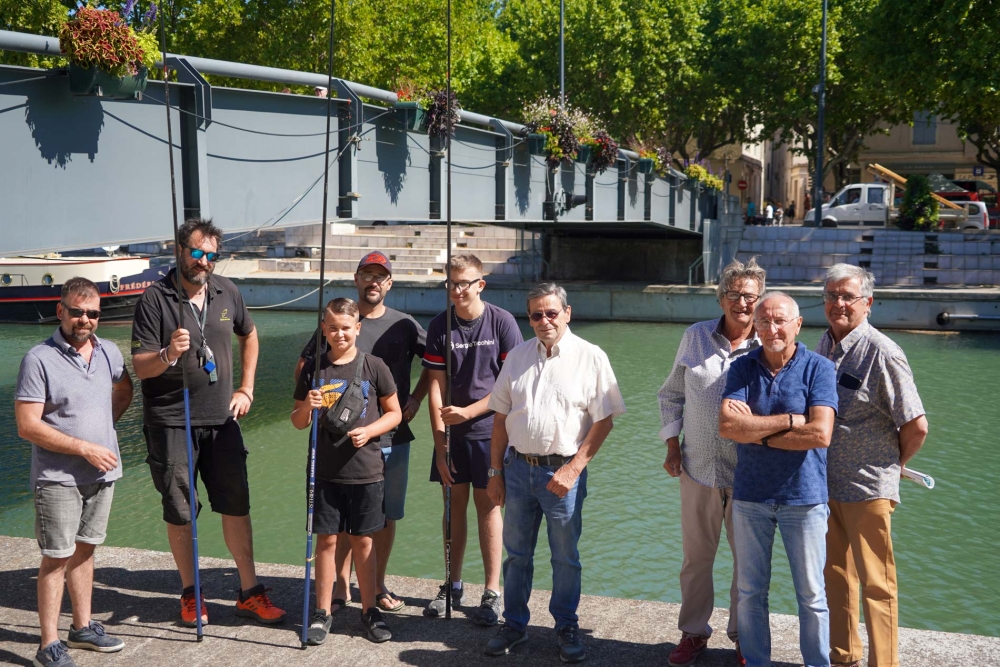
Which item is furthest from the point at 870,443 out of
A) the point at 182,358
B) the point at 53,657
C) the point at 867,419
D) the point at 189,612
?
the point at 53,657

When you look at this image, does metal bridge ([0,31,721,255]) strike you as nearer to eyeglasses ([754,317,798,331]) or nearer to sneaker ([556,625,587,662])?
sneaker ([556,625,587,662])

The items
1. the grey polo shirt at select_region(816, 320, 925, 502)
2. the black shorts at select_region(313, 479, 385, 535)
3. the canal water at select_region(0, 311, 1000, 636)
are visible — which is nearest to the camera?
the grey polo shirt at select_region(816, 320, 925, 502)

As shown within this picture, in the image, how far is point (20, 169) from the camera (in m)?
7.45

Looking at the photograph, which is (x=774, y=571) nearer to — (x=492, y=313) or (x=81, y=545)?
(x=492, y=313)

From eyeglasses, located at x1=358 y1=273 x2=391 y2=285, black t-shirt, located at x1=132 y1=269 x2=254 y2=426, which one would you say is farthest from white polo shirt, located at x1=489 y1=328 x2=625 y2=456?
black t-shirt, located at x1=132 y1=269 x2=254 y2=426

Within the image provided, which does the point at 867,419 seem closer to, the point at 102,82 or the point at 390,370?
the point at 390,370

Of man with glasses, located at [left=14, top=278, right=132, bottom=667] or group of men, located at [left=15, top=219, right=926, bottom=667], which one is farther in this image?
man with glasses, located at [left=14, top=278, right=132, bottom=667]

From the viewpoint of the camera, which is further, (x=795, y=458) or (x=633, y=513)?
(x=633, y=513)

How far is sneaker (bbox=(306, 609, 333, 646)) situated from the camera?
14.5 feet

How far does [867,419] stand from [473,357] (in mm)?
1786

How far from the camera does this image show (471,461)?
4.94m

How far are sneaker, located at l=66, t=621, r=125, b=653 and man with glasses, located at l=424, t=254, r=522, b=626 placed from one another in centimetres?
134

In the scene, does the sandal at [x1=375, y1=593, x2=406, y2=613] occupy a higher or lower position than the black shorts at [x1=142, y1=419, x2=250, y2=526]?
lower

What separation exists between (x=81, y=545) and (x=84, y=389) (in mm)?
670
